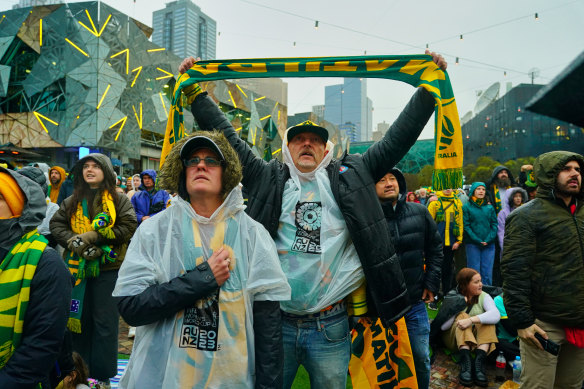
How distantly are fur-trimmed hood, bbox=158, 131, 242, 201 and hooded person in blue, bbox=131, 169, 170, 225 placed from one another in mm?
4739

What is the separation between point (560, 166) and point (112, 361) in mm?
4005

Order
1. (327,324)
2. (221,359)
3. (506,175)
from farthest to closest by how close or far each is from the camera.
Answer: (506,175) < (327,324) < (221,359)

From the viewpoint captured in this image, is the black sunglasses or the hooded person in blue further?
the hooded person in blue

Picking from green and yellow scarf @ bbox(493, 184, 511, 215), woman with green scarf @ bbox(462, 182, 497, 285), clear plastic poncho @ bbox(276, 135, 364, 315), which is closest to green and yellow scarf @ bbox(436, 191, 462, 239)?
woman with green scarf @ bbox(462, 182, 497, 285)

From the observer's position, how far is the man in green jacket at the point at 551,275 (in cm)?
247

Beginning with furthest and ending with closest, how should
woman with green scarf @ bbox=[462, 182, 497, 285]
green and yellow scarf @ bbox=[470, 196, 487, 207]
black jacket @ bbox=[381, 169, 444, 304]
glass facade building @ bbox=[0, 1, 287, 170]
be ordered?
glass facade building @ bbox=[0, 1, 287, 170] < green and yellow scarf @ bbox=[470, 196, 487, 207] < woman with green scarf @ bbox=[462, 182, 497, 285] < black jacket @ bbox=[381, 169, 444, 304]

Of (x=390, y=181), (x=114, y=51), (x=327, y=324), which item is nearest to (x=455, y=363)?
(x=390, y=181)

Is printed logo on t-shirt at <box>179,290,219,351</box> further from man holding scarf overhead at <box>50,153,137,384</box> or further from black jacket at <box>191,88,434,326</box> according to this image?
man holding scarf overhead at <box>50,153,137,384</box>

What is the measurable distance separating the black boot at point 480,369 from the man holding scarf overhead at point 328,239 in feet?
7.58

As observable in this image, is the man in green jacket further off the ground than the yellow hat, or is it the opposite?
the yellow hat

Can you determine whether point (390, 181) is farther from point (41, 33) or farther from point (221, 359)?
point (41, 33)

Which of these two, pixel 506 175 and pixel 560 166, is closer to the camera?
pixel 560 166

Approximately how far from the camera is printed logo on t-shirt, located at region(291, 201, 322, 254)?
2.17 meters

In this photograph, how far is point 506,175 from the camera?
6.89m
